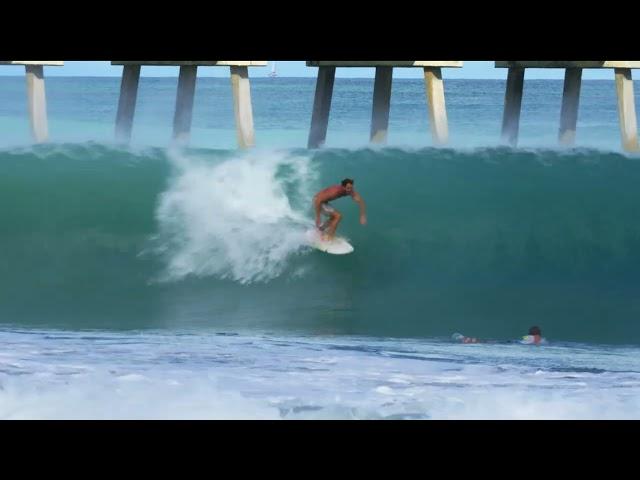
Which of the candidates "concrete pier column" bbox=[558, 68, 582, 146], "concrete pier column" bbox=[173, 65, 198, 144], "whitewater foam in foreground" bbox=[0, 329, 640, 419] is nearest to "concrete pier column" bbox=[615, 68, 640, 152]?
"concrete pier column" bbox=[558, 68, 582, 146]

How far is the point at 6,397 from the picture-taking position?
1042 centimetres

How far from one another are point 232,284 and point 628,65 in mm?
4129

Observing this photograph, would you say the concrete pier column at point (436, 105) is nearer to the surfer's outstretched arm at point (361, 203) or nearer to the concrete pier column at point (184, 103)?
the surfer's outstretched arm at point (361, 203)

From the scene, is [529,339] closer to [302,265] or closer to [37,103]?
[302,265]

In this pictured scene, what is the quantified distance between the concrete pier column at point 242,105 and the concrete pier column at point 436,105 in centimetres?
171

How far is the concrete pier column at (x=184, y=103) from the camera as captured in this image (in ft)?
43.8

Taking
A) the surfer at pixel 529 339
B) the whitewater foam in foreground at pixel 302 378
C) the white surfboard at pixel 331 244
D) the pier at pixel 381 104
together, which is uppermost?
the pier at pixel 381 104

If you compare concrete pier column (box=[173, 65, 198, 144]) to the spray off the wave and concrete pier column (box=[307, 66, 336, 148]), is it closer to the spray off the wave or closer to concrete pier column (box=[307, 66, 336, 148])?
the spray off the wave

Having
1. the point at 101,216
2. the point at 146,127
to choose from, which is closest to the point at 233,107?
the point at 146,127

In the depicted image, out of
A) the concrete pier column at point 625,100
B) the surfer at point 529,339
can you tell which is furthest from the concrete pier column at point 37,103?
the concrete pier column at point 625,100

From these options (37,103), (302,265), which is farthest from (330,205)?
(37,103)

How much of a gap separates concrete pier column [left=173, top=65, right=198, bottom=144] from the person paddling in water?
177cm

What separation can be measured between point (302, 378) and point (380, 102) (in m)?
4.03

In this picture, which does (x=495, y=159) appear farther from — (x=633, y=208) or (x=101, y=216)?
(x=101, y=216)
